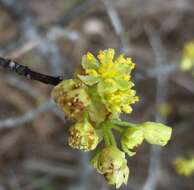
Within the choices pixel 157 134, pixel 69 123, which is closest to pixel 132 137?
pixel 157 134

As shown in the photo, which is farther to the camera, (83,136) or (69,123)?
(69,123)

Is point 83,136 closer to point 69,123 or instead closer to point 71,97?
point 71,97

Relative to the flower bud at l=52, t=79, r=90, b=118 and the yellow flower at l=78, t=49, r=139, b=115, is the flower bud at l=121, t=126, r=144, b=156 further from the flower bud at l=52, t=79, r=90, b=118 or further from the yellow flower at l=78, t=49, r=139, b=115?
the flower bud at l=52, t=79, r=90, b=118

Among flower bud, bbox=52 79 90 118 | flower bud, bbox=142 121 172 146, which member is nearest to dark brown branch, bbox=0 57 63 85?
flower bud, bbox=52 79 90 118

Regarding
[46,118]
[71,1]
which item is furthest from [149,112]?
[71,1]

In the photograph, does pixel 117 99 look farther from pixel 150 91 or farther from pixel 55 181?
pixel 150 91

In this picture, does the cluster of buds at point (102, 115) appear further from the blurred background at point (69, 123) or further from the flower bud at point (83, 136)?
the blurred background at point (69, 123)
